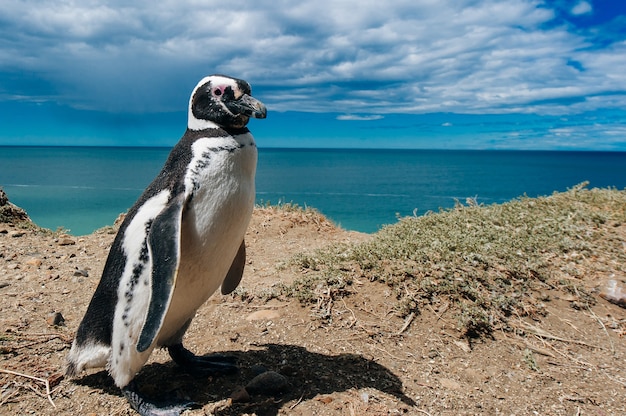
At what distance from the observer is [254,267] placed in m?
5.55

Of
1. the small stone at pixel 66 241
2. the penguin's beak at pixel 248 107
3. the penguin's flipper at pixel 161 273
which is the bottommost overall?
the small stone at pixel 66 241

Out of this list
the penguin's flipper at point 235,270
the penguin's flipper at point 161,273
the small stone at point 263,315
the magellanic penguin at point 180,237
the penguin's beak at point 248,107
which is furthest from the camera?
the small stone at point 263,315

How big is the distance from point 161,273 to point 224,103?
3.31 ft

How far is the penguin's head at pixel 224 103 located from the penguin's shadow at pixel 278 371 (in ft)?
5.29

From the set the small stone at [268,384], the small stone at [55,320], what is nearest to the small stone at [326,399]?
the small stone at [268,384]

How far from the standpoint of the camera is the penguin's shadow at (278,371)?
2.92m

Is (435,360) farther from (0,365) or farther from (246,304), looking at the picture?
(0,365)

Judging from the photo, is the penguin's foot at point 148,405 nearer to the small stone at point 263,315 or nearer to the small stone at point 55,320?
the small stone at point 263,315

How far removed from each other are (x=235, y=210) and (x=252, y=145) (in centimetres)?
42

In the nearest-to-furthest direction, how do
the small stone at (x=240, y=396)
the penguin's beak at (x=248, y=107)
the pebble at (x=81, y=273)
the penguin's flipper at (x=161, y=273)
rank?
the penguin's flipper at (x=161, y=273), the penguin's beak at (x=248, y=107), the small stone at (x=240, y=396), the pebble at (x=81, y=273)

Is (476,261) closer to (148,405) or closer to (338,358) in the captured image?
(338,358)

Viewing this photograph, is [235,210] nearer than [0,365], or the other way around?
[235,210]

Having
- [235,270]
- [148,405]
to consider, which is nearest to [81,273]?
[235,270]

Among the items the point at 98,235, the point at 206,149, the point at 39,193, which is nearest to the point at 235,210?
the point at 206,149
